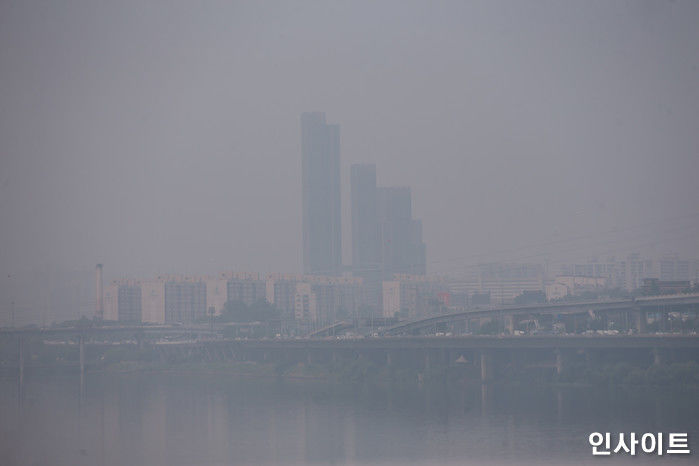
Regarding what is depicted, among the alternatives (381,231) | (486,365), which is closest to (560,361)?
(486,365)

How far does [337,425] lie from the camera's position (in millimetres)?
35062

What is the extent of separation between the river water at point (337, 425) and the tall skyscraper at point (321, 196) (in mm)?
108739

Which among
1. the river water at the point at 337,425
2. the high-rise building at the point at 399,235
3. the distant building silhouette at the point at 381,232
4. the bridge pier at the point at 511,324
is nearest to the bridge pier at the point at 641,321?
the bridge pier at the point at 511,324

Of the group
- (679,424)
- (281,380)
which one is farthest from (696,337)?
(281,380)

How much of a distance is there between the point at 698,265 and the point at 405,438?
240 ft

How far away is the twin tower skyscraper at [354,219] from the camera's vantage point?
149000 millimetres

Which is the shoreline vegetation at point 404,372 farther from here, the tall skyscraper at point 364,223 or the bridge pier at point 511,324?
the tall skyscraper at point 364,223

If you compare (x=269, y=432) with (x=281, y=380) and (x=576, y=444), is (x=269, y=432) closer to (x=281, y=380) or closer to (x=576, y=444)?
(x=576, y=444)

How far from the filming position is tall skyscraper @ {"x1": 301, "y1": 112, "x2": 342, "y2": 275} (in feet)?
520

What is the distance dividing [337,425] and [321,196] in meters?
129

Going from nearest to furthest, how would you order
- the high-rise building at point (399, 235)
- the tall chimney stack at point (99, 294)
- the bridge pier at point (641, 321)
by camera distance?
the bridge pier at point (641, 321) < the tall chimney stack at point (99, 294) < the high-rise building at point (399, 235)

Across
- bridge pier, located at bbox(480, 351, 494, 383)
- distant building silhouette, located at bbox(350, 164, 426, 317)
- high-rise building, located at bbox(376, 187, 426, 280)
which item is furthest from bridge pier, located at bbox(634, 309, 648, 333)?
high-rise building, located at bbox(376, 187, 426, 280)

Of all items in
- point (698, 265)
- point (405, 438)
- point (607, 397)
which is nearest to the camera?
point (405, 438)

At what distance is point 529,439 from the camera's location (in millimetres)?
30547
